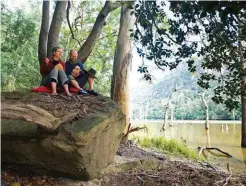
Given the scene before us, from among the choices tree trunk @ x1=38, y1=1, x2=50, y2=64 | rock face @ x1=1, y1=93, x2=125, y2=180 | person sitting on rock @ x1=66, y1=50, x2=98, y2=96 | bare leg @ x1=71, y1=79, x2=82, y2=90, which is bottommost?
rock face @ x1=1, y1=93, x2=125, y2=180

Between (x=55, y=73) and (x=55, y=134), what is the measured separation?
2.68 ft

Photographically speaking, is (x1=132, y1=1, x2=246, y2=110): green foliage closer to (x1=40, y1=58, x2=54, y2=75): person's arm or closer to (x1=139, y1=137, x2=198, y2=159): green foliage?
(x1=40, y1=58, x2=54, y2=75): person's arm

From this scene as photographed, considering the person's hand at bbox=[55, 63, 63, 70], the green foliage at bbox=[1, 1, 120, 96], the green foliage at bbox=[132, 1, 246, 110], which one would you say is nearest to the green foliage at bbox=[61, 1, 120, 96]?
the green foliage at bbox=[1, 1, 120, 96]

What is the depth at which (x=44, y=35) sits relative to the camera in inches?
228

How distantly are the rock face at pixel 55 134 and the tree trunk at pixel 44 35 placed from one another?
2.23 meters

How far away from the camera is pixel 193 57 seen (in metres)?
2.98

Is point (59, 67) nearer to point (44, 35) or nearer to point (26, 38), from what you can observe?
point (44, 35)

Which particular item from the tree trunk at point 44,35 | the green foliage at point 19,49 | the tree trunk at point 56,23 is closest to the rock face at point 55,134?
the tree trunk at point 56,23

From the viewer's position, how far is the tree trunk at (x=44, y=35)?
5.71m

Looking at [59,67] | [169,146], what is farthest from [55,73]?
[169,146]

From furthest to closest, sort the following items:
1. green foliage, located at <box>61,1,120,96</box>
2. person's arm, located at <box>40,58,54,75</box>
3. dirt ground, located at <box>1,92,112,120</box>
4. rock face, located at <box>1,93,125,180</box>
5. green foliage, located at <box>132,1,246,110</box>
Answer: green foliage, located at <box>61,1,120,96</box>, person's arm, located at <box>40,58,54,75</box>, dirt ground, located at <box>1,92,112,120</box>, rock face, located at <box>1,93,125,180</box>, green foliage, located at <box>132,1,246,110</box>

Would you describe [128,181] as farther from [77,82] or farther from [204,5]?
[204,5]

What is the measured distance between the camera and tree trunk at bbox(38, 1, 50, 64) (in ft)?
→ 18.7

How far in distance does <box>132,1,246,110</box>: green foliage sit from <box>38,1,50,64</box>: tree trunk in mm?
3150
